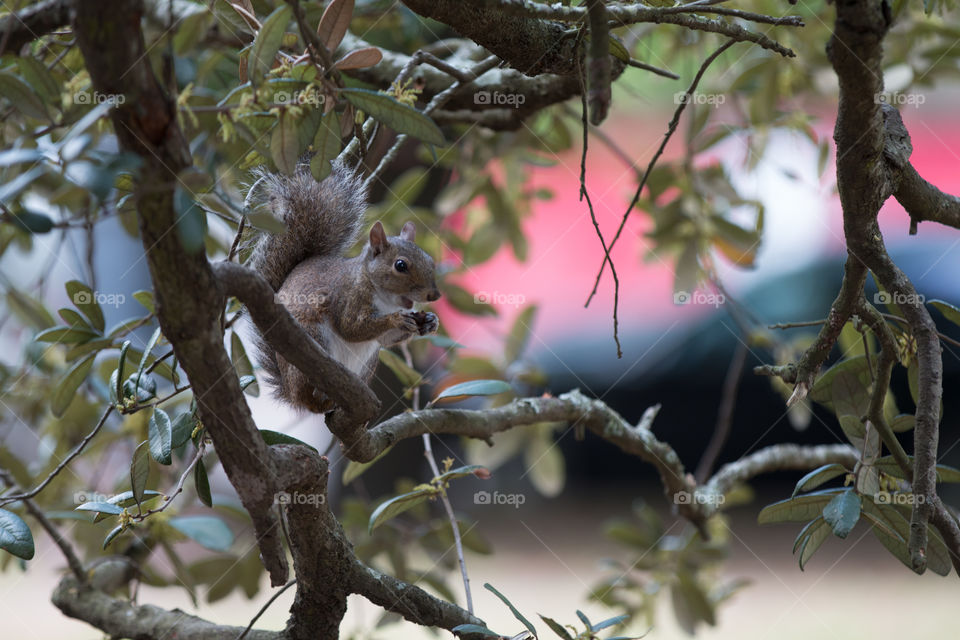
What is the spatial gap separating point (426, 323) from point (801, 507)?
58 centimetres

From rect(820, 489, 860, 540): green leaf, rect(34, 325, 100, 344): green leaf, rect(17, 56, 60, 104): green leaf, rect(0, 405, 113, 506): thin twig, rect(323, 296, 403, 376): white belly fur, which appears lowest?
rect(820, 489, 860, 540): green leaf

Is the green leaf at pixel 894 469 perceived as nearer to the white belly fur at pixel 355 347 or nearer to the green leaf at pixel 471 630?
the green leaf at pixel 471 630

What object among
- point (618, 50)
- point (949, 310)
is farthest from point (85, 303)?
point (949, 310)

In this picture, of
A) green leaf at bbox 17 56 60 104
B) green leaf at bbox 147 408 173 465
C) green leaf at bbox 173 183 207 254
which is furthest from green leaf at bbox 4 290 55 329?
green leaf at bbox 173 183 207 254

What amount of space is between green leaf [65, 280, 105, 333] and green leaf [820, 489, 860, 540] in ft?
3.26

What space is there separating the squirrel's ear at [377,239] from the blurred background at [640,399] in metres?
0.74

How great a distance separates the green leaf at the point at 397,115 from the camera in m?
0.81

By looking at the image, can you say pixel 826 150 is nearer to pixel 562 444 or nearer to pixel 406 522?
pixel 406 522

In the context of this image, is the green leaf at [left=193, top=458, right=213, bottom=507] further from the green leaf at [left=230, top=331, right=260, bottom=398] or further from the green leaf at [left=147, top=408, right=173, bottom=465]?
the green leaf at [left=230, top=331, right=260, bottom=398]

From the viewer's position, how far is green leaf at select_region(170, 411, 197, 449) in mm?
873

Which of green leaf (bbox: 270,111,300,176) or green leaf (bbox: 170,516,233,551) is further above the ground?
green leaf (bbox: 270,111,300,176)

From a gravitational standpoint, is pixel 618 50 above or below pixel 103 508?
above

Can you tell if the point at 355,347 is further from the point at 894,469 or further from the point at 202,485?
the point at 894,469

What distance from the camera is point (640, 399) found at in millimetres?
3734
